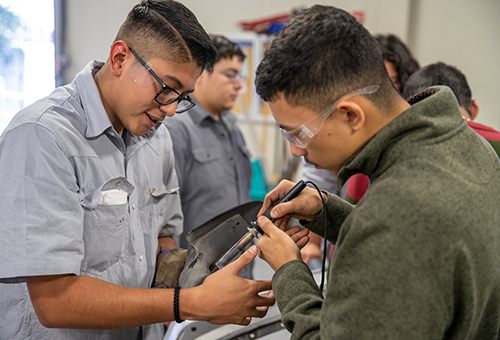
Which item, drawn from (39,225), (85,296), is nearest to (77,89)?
(39,225)

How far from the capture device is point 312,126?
912mm

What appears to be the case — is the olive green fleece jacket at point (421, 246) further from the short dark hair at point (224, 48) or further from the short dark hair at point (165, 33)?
the short dark hair at point (224, 48)

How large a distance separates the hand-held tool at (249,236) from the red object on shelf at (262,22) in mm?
3840

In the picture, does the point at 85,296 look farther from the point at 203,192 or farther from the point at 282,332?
the point at 203,192

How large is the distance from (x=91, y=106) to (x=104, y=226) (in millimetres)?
350

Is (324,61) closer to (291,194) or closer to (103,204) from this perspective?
(291,194)

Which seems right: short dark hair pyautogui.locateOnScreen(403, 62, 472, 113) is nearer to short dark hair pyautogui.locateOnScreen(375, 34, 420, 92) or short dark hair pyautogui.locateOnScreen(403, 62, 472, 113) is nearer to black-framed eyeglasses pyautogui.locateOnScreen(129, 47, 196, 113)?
short dark hair pyautogui.locateOnScreen(375, 34, 420, 92)

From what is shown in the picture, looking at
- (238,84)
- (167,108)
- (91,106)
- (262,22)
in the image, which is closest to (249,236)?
(167,108)

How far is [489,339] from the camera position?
830 millimetres

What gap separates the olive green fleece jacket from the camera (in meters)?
0.70

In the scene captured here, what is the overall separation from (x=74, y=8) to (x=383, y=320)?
429cm

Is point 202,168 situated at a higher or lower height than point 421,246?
lower

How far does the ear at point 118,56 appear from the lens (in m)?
1.20

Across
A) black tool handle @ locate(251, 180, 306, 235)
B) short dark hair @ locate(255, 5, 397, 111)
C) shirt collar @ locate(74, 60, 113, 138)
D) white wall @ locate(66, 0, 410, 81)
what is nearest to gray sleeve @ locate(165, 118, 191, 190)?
shirt collar @ locate(74, 60, 113, 138)
